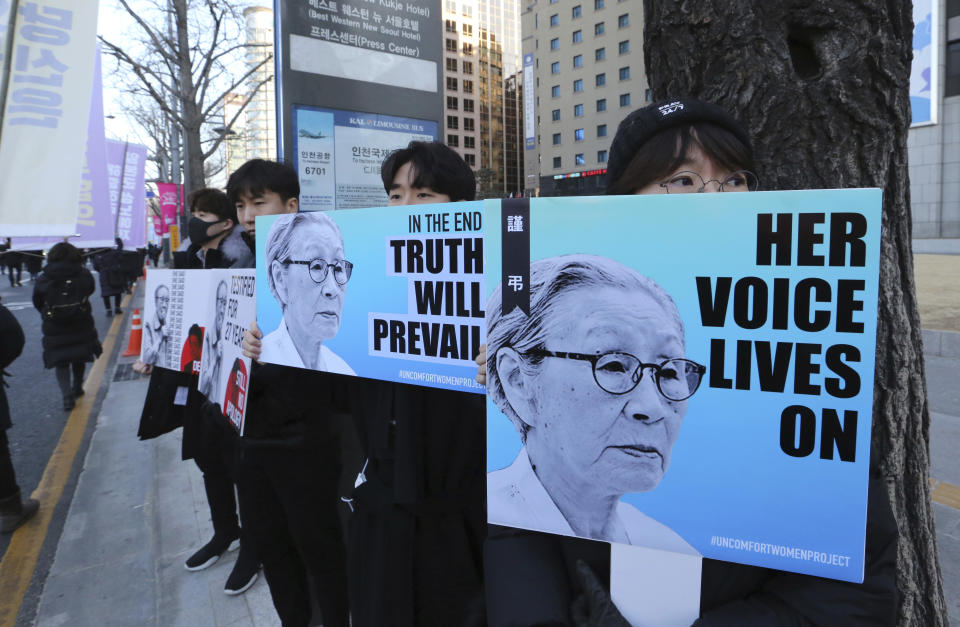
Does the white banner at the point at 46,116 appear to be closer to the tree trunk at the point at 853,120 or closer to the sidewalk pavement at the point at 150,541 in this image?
the sidewalk pavement at the point at 150,541

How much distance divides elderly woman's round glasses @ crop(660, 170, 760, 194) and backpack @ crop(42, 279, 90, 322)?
7.59m

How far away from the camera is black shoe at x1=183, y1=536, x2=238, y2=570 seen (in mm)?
3502

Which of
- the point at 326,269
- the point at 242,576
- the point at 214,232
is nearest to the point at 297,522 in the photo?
the point at 242,576

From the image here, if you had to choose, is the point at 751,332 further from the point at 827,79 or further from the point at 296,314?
the point at 296,314

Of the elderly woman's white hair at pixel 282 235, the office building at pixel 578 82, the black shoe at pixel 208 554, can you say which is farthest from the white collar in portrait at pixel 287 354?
the office building at pixel 578 82

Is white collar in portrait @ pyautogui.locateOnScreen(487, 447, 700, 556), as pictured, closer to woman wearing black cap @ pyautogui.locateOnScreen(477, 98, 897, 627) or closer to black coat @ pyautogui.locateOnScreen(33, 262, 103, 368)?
woman wearing black cap @ pyautogui.locateOnScreen(477, 98, 897, 627)

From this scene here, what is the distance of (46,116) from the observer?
99.3 inches

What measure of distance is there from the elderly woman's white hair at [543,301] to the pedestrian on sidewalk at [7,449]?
4176 mm

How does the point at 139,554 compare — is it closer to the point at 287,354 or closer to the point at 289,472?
the point at 289,472

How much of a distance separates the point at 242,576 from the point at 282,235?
2.33 metres

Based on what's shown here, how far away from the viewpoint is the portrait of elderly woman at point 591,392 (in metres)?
1.04

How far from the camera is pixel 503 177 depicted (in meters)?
95.5

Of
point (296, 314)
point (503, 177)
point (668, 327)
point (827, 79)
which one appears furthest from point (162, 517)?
point (503, 177)

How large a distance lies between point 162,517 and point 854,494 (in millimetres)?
4460
